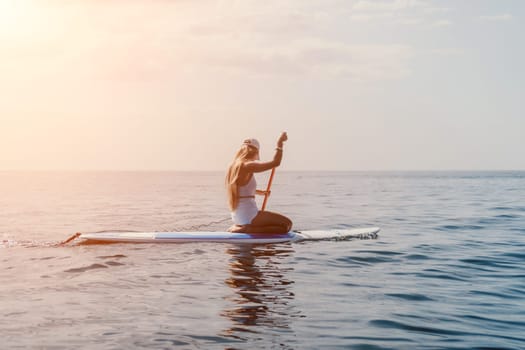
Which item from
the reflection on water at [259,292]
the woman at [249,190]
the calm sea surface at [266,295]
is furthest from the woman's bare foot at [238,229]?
the reflection on water at [259,292]

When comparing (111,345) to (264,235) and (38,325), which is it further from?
(264,235)

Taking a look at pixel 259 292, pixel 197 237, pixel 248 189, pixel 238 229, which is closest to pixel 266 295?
pixel 259 292

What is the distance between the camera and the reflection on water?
620 centimetres

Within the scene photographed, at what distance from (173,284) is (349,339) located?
11.5 ft

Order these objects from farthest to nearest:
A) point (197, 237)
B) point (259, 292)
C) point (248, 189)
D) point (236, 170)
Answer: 1. point (197, 237)
2. point (248, 189)
3. point (236, 170)
4. point (259, 292)

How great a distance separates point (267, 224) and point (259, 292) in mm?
4762

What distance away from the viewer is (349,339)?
575cm

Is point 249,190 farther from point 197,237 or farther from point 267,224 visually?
point 197,237

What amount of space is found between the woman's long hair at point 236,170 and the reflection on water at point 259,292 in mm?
1099

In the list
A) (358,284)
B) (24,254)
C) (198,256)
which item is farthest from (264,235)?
(24,254)

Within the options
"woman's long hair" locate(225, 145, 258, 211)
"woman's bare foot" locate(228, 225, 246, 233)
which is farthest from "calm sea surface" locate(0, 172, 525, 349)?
"woman's long hair" locate(225, 145, 258, 211)

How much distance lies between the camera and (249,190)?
39.2 ft

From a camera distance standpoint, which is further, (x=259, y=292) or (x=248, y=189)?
(x=248, y=189)

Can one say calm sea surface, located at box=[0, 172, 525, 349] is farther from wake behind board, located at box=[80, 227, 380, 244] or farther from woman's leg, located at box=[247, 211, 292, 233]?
woman's leg, located at box=[247, 211, 292, 233]
